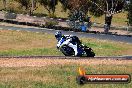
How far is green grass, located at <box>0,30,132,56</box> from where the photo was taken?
3344 cm

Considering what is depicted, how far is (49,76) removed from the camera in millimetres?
18109

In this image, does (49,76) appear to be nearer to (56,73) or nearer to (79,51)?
(56,73)

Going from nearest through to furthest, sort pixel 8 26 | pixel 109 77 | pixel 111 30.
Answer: pixel 109 77 → pixel 8 26 → pixel 111 30

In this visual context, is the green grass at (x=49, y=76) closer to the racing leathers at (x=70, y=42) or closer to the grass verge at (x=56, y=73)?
the grass verge at (x=56, y=73)

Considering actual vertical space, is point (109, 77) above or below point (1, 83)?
above

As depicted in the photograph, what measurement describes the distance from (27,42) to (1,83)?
2266cm

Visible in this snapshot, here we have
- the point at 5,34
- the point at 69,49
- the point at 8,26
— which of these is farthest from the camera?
the point at 8,26

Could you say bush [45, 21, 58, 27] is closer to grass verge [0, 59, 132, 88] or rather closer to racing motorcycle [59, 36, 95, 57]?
racing motorcycle [59, 36, 95, 57]

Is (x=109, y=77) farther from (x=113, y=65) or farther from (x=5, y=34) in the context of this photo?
(x=5, y=34)

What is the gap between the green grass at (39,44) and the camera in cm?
3344

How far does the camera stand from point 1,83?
52.9 ft

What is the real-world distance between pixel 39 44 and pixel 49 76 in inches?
784

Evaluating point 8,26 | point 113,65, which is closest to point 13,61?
point 113,65

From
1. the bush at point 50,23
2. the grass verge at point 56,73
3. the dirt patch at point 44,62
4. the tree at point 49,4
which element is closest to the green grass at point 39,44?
the dirt patch at point 44,62
